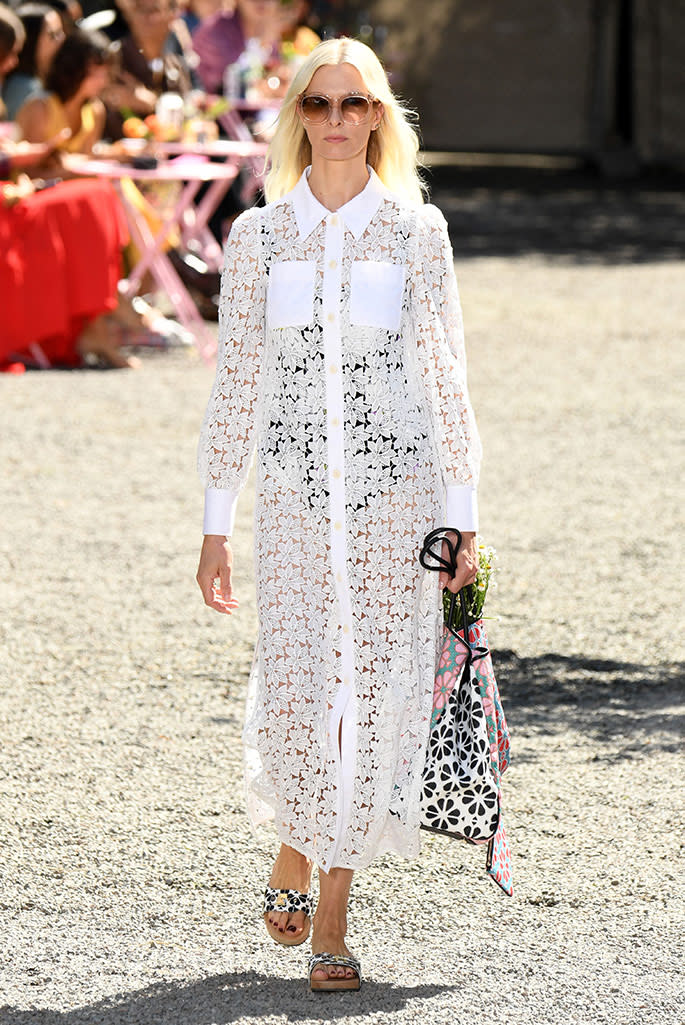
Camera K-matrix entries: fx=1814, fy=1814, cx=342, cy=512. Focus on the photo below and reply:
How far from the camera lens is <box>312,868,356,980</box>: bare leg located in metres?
3.47

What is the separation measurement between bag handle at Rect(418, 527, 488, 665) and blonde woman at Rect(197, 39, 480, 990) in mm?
23

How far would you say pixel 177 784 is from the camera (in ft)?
14.8

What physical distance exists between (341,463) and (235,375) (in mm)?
272

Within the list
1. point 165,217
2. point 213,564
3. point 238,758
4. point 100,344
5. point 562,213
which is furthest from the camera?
point 562,213

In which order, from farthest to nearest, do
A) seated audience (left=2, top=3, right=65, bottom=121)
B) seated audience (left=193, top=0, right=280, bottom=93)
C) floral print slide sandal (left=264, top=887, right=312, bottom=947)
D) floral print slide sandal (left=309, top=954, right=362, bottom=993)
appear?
1. seated audience (left=193, top=0, right=280, bottom=93)
2. seated audience (left=2, top=3, right=65, bottom=121)
3. floral print slide sandal (left=264, top=887, right=312, bottom=947)
4. floral print slide sandal (left=309, top=954, right=362, bottom=993)

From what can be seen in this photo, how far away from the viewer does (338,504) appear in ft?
11.1

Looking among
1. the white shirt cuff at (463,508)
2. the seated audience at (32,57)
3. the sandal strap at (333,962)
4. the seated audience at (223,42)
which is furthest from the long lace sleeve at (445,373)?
the seated audience at (223,42)

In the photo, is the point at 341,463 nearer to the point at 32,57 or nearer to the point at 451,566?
the point at 451,566

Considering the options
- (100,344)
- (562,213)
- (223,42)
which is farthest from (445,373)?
(562,213)

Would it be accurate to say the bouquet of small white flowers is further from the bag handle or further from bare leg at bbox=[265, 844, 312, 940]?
bare leg at bbox=[265, 844, 312, 940]

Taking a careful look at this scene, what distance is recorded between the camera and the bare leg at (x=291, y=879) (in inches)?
139

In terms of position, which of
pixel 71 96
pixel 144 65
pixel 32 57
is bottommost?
pixel 71 96

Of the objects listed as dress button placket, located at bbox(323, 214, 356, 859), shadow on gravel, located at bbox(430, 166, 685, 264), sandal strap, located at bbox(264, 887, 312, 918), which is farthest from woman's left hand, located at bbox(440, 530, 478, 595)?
shadow on gravel, located at bbox(430, 166, 685, 264)

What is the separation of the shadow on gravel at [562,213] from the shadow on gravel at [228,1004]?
504 inches
